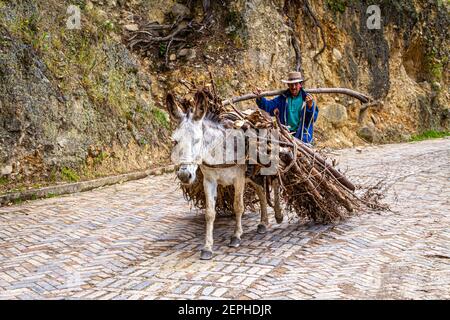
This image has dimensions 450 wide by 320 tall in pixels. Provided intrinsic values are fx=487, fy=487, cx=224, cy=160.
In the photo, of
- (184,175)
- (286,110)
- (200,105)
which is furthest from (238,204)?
(286,110)

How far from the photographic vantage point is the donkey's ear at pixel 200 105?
17.4ft

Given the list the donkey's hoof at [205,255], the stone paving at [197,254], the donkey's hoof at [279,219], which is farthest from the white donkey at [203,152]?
the donkey's hoof at [279,219]

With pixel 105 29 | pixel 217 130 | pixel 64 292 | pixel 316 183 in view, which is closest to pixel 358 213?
pixel 316 183

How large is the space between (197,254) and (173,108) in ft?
5.90

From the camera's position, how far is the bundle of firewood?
6.23m

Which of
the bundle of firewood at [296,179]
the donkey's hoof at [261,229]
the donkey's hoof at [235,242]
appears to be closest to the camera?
the donkey's hoof at [235,242]

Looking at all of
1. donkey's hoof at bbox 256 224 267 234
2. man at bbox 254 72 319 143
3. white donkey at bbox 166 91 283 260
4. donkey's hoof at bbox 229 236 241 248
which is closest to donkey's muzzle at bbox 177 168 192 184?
white donkey at bbox 166 91 283 260

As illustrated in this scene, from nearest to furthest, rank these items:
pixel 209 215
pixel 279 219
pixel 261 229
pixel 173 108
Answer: pixel 173 108, pixel 209 215, pixel 261 229, pixel 279 219

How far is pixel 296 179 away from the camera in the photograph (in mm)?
6547

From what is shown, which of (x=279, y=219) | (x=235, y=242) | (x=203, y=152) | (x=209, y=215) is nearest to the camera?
(x=203, y=152)

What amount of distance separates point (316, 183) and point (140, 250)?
2552mm

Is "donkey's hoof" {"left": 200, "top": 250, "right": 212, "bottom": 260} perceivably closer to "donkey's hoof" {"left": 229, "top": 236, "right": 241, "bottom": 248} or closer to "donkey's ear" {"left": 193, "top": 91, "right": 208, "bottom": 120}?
"donkey's hoof" {"left": 229, "top": 236, "right": 241, "bottom": 248}

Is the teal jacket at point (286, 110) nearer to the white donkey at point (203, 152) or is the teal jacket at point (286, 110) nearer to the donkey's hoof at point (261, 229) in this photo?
the donkey's hoof at point (261, 229)

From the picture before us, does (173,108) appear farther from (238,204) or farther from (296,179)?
(296,179)
